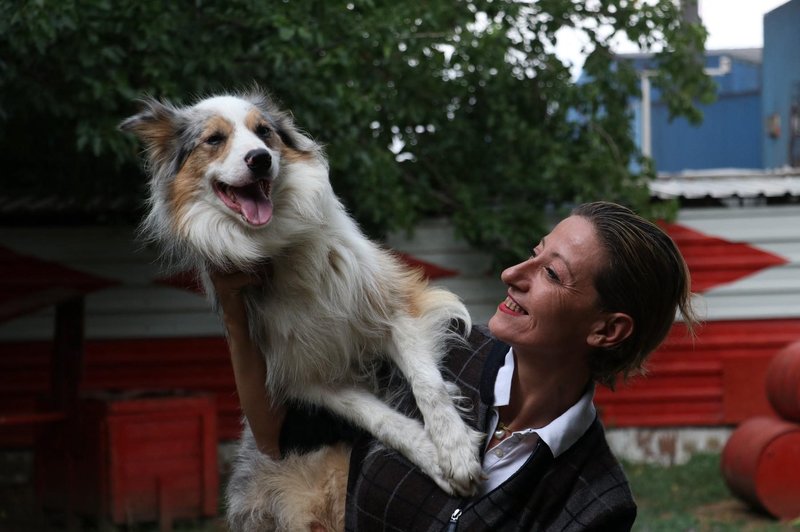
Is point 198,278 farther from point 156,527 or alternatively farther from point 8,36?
point 156,527

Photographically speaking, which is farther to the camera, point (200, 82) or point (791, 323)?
point (791, 323)

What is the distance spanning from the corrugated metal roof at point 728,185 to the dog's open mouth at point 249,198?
5961 mm

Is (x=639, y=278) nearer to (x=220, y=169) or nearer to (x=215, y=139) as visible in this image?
(x=220, y=169)

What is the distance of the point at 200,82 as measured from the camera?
5.91 m

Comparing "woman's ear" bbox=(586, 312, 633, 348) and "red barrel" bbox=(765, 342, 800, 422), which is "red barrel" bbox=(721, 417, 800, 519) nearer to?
"red barrel" bbox=(765, 342, 800, 422)

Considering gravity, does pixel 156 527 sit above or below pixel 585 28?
below

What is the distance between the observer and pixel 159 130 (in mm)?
3438

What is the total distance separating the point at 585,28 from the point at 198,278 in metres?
5.55

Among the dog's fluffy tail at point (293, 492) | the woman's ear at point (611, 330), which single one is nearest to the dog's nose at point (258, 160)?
the dog's fluffy tail at point (293, 492)

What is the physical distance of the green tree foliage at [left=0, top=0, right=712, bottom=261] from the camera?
19.2ft

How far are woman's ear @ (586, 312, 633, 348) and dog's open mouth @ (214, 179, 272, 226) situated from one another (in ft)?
3.52

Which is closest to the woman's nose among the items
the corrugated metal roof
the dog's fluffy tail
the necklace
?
the necklace

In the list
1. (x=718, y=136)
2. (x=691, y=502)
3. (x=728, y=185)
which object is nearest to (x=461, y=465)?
(x=691, y=502)

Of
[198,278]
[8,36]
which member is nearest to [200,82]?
[8,36]
